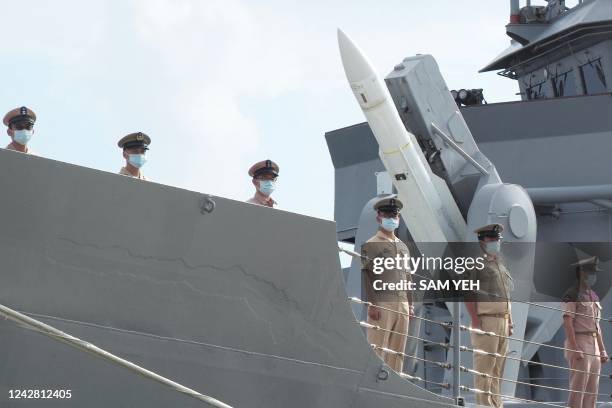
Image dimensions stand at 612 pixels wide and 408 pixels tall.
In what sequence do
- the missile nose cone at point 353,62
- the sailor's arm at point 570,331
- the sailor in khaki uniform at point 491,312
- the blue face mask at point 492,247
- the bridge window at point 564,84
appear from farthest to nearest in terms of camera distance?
1. the bridge window at point 564,84
2. the missile nose cone at point 353,62
3. the sailor's arm at point 570,331
4. the blue face mask at point 492,247
5. the sailor in khaki uniform at point 491,312

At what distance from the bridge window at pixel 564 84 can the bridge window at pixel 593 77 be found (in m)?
0.14

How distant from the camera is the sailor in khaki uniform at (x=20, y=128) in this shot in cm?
474

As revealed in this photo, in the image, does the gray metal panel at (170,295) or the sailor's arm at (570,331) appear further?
the sailor's arm at (570,331)

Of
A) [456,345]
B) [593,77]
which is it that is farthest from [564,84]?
[456,345]

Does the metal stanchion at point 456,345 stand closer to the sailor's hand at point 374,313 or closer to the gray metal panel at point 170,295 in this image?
the gray metal panel at point 170,295

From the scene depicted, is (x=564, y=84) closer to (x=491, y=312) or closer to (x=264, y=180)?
(x=491, y=312)

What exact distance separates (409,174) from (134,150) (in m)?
4.40

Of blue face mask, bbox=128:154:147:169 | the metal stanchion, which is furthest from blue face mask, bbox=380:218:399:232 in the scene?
blue face mask, bbox=128:154:147:169

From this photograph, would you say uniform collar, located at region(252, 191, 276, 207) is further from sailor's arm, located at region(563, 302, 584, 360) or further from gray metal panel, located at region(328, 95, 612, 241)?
gray metal panel, located at region(328, 95, 612, 241)

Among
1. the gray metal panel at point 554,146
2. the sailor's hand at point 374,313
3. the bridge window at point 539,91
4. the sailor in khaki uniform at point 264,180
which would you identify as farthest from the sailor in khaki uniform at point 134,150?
the bridge window at point 539,91

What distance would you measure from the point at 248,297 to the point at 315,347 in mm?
415

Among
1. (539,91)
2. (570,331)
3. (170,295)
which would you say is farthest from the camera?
(539,91)

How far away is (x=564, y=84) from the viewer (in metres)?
11.6

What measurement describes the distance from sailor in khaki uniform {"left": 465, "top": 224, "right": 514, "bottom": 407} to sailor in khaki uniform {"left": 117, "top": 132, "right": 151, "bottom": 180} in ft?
7.42
